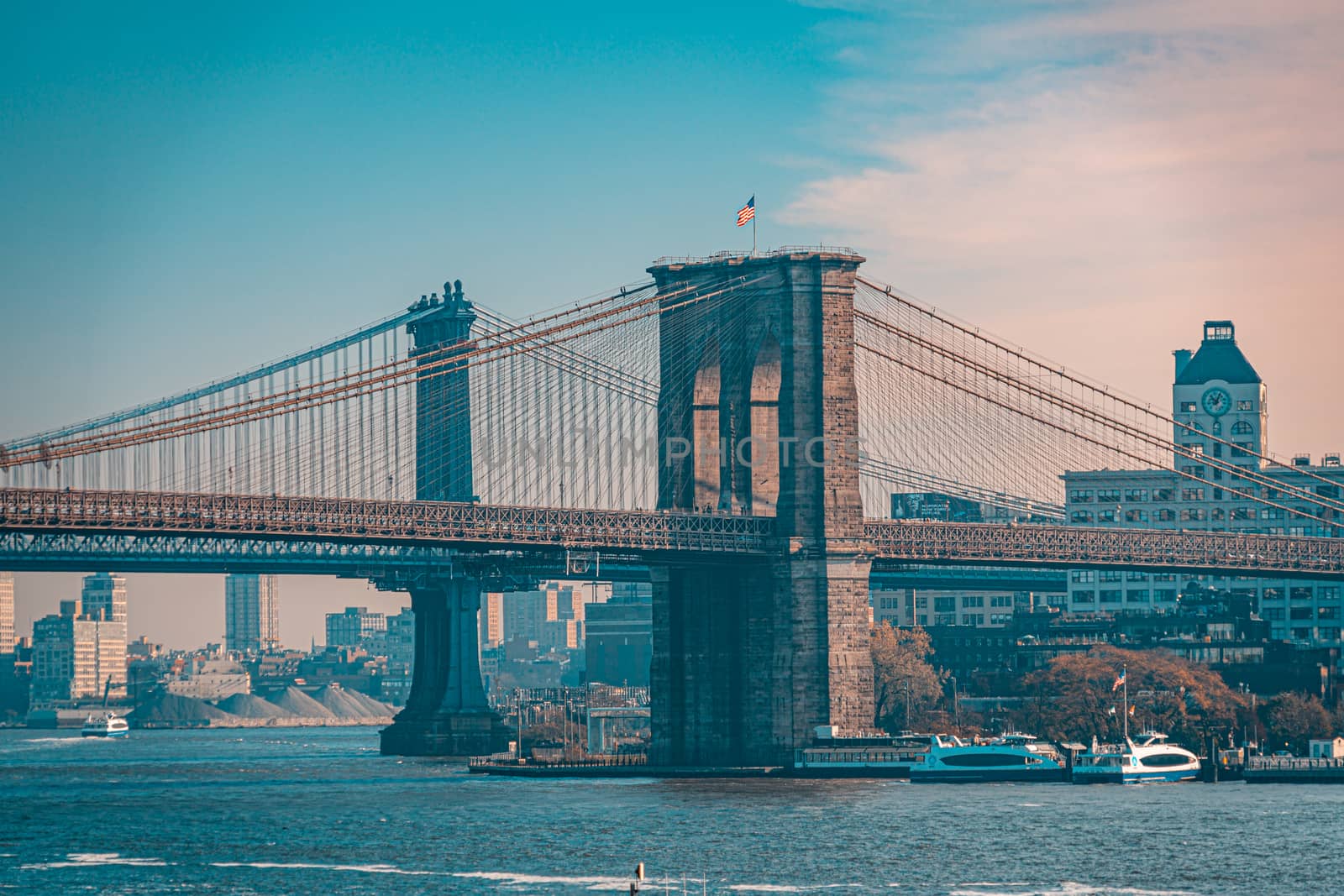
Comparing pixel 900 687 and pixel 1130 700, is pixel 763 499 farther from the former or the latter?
pixel 900 687

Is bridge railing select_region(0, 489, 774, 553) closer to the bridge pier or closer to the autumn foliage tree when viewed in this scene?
the autumn foliage tree

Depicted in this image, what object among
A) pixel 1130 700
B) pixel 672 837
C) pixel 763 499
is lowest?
pixel 672 837

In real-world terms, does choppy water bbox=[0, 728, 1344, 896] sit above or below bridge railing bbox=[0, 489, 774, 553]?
below

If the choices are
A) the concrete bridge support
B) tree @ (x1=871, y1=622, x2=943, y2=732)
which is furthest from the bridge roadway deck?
the concrete bridge support

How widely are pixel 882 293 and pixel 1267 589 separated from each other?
7833 centimetres

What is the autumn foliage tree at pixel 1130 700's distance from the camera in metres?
133

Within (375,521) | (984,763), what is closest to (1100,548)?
(984,763)

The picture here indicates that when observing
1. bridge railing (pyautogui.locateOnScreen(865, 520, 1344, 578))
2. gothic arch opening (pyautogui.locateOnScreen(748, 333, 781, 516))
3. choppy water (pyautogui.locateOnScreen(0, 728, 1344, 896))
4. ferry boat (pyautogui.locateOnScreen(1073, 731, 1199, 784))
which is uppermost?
gothic arch opening (pyautogui.locateOnScreen(748, 333, 781, 516))

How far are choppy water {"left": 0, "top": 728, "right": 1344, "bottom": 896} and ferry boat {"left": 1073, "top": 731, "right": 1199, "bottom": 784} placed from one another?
9.82ft

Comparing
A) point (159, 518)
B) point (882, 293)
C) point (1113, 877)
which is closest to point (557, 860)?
point (1113, 877)

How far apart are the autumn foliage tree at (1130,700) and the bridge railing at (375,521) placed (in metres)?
23.1

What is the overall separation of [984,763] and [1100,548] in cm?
1749

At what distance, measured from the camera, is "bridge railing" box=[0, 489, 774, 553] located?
10388cm

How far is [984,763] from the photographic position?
119 metres
